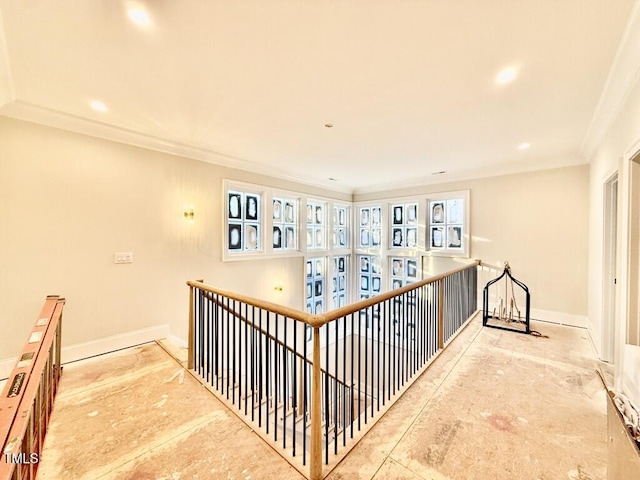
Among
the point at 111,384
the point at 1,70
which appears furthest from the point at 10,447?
the point at 1,70

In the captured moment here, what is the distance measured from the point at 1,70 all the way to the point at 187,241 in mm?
2266

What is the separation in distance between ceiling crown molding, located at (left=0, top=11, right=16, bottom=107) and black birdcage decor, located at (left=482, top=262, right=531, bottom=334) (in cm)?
523

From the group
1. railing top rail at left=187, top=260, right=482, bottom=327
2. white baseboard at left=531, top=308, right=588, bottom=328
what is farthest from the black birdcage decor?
railing top rail at left=187, top=260, right=482, bottom=327

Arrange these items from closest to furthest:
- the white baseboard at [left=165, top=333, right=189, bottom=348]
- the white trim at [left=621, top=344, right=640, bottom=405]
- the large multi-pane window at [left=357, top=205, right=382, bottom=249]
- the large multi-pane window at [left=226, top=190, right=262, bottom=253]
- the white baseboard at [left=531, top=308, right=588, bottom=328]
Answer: the white trim at [left=621, top=344, right=640, bottom=405] → the white baseboard at [left=165, top=333, right=189, bottom=348] → the white baseboard at [left=531, top=308, right=588, bottom=328] → the large multi-pane window at [left=226, top=190, right=262, bottom=253] → the large multi-pane window at [left=357, top=205, right=382, bottom=249]

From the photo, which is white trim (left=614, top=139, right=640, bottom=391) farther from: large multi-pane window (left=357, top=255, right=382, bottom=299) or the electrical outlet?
the electrical outlet

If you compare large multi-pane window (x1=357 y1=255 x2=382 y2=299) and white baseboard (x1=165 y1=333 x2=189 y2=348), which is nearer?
white baseboard (x1=165 y1=333 x2=189 y2=348)

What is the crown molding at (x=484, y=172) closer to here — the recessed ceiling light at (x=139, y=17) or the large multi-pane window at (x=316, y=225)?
the large multi-pane window at (x=316, y=225)

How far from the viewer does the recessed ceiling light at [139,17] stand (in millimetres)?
1514

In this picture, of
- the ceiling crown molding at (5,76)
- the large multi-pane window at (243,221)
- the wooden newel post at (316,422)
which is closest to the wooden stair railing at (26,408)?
the wooden newel post at (316,422)

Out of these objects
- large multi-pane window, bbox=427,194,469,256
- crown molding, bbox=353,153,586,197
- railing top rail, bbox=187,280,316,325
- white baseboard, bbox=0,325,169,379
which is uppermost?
crown molding, bbox=353,153,586,197

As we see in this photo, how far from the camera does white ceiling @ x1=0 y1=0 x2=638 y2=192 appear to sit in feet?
5.02

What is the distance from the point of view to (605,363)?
111 inches

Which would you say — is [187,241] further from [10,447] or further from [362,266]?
[362,266]

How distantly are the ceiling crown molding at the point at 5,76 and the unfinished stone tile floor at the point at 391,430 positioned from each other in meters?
2.54
